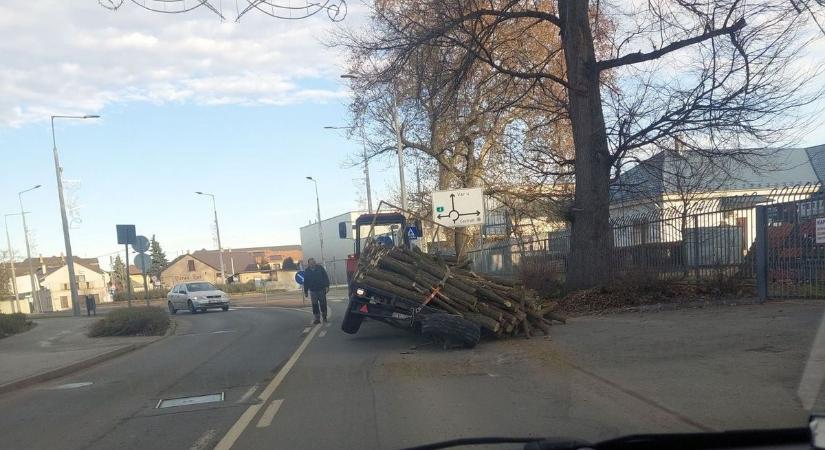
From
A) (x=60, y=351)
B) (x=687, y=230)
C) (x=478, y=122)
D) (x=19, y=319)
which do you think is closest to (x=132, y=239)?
(x=19, y=319)

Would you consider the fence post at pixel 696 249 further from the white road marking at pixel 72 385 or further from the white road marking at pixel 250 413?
the white road marking at pixel 72 385

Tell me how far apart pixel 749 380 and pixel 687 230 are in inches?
329

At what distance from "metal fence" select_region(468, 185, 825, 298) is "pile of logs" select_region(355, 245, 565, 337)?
4248 millimetres

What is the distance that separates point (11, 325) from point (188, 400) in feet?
47.9

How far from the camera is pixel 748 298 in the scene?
13.8m

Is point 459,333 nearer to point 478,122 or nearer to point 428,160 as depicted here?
point 478,122

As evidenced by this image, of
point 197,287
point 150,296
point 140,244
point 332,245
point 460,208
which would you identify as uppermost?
Result: point 460,208

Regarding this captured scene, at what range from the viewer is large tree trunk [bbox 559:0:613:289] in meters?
16.3

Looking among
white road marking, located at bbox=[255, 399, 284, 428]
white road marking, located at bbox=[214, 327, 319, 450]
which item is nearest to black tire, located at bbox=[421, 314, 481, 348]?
white road marking, located at bbox=[214, 327, 319, 450]

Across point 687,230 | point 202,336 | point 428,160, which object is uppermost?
point 428,160

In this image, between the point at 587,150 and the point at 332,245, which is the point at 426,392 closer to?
the point at 587,150

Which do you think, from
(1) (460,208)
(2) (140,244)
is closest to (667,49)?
(1) (460,208)

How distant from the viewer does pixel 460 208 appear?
64.4 ft

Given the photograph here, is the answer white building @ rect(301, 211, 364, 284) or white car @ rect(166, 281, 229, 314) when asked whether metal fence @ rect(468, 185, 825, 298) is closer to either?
white car @ rect(166, 281, 229, 314)
